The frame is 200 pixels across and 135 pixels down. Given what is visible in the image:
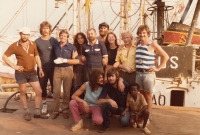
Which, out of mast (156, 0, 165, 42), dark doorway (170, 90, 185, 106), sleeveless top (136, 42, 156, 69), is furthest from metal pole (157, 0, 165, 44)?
sleeveless top (136, 42, 156, 69)

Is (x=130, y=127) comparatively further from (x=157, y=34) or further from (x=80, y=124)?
(x=157, y=34)

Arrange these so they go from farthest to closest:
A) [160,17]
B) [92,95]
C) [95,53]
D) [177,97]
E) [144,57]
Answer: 1. [160,17]
2. [177,97]
3. [95,53]
4. [92,95]
5. [144,57]

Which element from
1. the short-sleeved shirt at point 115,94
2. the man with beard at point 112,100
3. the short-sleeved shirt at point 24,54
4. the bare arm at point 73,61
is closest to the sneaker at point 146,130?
the man with beard at point 112,100

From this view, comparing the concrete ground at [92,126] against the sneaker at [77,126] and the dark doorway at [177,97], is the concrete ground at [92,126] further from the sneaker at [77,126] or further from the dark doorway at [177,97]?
the dark doorway at [177,97]

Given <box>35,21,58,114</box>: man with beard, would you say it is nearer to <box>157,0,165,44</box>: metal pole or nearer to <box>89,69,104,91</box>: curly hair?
<box>89,69,104,91</box>: curly hair

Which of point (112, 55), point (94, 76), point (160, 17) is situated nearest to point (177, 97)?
point (160, 17)

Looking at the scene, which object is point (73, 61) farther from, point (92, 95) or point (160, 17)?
point (160, 17)

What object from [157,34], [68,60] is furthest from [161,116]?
[157,34]
